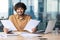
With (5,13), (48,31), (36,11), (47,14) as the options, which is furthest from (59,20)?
(48,31)

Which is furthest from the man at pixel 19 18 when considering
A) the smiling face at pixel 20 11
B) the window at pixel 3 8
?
the window at pixel 3 8

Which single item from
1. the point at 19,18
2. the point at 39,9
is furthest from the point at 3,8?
the point at 19,18

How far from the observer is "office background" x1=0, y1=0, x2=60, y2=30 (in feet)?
18.3

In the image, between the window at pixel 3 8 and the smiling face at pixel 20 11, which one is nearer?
the smiling face at pixel 20 11

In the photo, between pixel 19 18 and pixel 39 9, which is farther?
pixel 39 9

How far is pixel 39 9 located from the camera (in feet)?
18.8

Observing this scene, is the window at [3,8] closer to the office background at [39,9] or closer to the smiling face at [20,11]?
the office background at [39,9]

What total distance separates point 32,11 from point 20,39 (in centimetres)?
375

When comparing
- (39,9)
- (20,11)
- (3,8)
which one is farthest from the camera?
(39,9)

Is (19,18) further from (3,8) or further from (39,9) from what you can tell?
(39,9)

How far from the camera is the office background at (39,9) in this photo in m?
5.57

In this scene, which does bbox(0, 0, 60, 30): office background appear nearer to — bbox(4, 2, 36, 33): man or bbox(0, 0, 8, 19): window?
bbox(0, 0, 8, 19): window

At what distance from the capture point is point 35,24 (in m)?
2.43

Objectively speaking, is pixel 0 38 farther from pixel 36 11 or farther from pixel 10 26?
pixel 36 11
